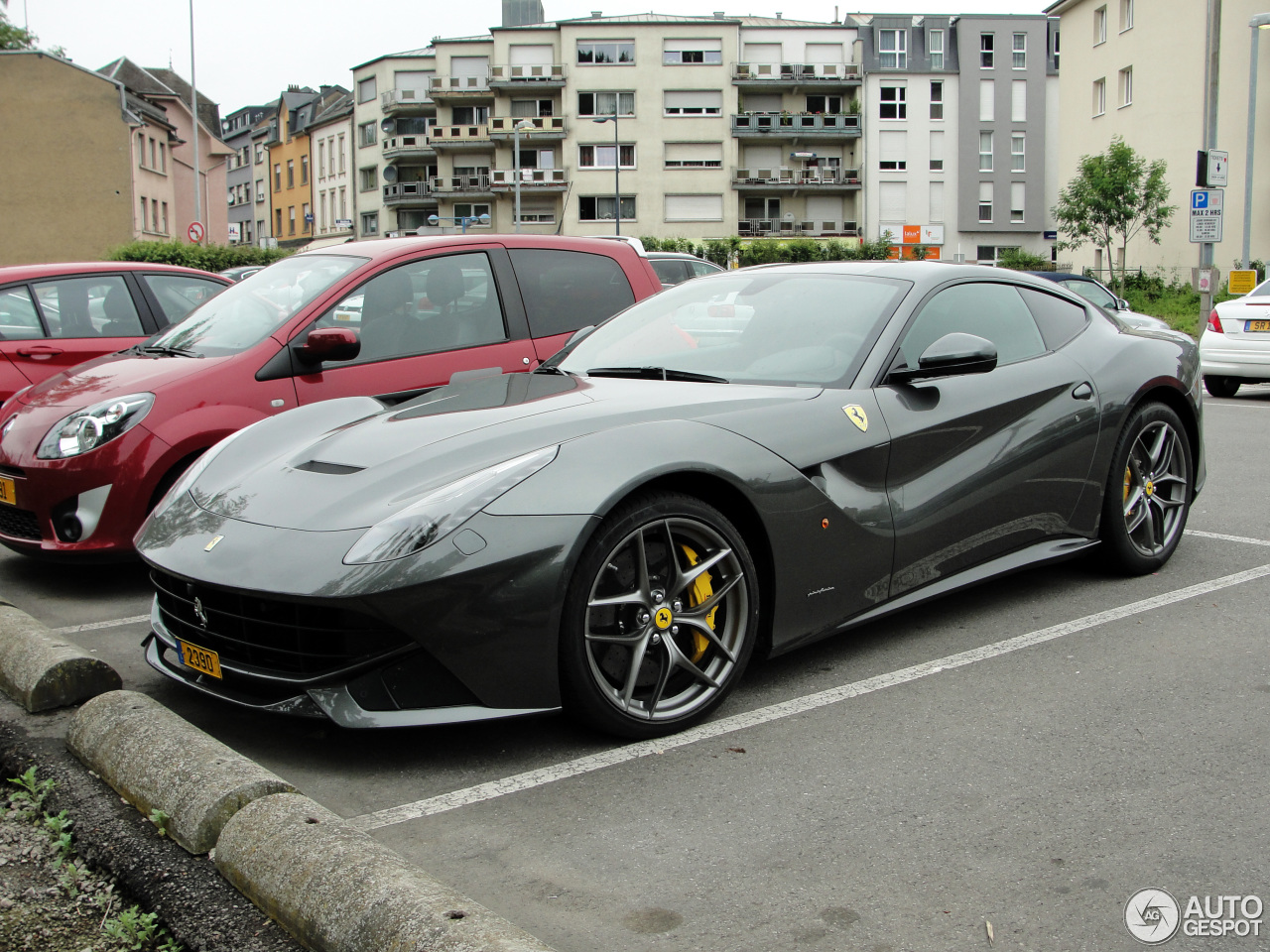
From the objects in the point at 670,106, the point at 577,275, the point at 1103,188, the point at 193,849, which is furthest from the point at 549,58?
the point at 193,849

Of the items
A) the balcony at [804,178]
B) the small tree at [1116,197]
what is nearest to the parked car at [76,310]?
the small tree at [1116,197]

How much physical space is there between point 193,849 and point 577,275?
4.54m

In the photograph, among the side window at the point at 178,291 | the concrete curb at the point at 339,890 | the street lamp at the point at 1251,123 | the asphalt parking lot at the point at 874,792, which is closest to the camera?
the concrete curb at the point at 339,890

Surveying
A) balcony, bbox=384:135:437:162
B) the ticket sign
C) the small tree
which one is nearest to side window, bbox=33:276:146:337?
the ticket sign

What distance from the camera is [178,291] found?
26.4 feet

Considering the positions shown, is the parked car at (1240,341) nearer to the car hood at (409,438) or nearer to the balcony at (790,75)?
the car hood at (409,438)

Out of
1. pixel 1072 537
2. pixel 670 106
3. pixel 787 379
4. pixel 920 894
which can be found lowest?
pixel 920 894

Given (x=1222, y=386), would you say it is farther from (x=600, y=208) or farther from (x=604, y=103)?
(x=604, y=103)

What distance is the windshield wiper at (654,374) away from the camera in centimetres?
414

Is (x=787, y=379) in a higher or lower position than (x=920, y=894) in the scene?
higher

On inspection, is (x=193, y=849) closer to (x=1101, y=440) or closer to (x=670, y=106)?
(x=1101, y=440)

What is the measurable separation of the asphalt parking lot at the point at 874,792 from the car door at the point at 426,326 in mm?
1771

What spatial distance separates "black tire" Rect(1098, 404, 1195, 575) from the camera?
497cm

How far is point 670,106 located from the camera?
63656mm
